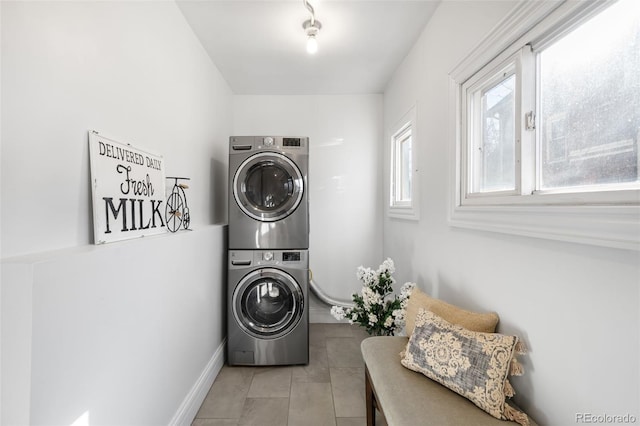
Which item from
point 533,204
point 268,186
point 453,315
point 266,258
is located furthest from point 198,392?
point 533,204

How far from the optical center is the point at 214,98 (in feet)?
8.02

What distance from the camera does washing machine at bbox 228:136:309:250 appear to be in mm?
2205

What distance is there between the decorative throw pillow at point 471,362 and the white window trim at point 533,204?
45 centimetres

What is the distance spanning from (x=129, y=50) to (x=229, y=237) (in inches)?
54.1

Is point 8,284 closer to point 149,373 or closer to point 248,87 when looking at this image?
point 149,373

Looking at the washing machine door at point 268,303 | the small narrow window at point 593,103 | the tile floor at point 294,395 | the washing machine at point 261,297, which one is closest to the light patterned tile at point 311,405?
the tile floor at point 294,395

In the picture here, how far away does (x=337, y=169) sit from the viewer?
10.2ft

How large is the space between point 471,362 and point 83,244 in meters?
1.53

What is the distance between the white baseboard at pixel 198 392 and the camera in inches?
59.9

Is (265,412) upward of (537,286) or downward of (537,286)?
downward

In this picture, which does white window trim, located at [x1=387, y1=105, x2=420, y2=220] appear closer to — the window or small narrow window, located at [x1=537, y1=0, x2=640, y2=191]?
the window

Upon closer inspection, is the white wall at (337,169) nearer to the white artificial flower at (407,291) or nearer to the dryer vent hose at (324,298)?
the dryer vent hose at (324,298)

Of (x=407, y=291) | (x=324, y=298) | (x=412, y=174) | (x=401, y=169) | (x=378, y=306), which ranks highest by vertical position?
(x=401, y=169)

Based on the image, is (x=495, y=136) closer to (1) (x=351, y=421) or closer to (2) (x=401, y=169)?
(2) (x=401, y=169)
